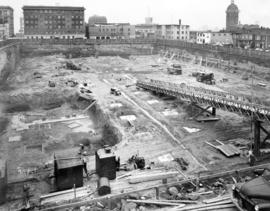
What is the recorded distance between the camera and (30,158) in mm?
27203

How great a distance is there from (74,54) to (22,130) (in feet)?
197

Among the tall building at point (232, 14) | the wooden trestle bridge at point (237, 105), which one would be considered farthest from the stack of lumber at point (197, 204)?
the tall building at point (232, 14)

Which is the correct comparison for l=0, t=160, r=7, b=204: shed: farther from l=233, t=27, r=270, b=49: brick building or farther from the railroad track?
l=233, t=27, r=270, b=49: brick building

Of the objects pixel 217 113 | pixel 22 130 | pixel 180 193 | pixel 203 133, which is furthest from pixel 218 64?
pixel 180 193

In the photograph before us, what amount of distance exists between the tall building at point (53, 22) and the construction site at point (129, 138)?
59.0 meters

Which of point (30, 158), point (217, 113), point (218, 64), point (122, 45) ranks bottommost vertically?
point (30, 158)

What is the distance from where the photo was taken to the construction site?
17.4 m

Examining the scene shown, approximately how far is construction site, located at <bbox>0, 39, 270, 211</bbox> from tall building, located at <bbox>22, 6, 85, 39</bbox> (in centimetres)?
5899

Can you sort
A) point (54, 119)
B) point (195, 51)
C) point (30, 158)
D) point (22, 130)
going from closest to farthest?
point (30, 158) < point (22, 130) < point (54, 119) < point (195, 51)

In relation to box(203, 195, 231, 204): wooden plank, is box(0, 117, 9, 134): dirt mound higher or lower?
lower

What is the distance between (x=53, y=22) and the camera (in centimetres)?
12419

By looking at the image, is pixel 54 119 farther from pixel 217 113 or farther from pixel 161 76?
pixel 161 76

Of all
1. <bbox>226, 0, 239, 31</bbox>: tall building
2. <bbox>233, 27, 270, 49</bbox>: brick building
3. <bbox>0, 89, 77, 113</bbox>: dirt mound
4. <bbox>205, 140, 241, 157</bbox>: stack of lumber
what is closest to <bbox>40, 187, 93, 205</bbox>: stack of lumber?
<bbox>205, 140, 241, 157</bbox>: stack of lumber

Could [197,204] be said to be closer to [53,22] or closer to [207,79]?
[207,79]
